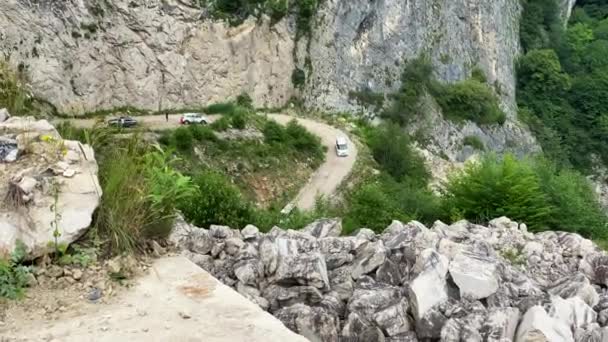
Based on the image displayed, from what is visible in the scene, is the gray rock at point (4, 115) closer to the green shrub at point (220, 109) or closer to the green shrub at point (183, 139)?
the green shrub at point (183, 139)

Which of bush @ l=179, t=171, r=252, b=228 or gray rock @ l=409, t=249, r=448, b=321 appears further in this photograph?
bush @ l=179, t=171, r=252, b=228

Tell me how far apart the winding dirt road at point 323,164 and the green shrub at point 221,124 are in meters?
1.40

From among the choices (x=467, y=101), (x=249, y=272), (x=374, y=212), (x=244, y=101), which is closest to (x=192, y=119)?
(x=244, y=101)

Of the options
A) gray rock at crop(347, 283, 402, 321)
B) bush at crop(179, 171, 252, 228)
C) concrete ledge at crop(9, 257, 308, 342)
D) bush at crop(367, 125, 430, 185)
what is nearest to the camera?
concrete ledge at crop(9, 257, 308, 342)

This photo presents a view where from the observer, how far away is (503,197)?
17.3 metres

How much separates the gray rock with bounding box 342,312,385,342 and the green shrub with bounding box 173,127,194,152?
22707 mm

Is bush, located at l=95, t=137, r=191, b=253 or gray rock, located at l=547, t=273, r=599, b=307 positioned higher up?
bush, located at l=95, t=137, r=191, b=253

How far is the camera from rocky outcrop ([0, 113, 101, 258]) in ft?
19.4

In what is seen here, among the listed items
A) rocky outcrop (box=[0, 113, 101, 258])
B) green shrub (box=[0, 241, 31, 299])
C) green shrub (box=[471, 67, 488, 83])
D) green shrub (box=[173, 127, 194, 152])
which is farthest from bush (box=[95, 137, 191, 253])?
green shrub (box=[471, 67, 488, 83])

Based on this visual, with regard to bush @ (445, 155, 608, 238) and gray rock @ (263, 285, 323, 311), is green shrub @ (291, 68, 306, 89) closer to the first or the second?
bush @ (445, 155, 608, 238)

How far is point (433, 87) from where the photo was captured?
4394 cm

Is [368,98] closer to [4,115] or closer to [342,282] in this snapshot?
[342,282]

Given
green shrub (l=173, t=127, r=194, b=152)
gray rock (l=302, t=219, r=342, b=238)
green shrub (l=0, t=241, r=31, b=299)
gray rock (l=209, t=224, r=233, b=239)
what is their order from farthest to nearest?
green shrub (l=173, t=127, r=194, b=152)
gray rock (l=302, t=219, r=342, b=238)
gray rock (l=209, t=224, r=233, b=239)
green shrub (l=0, t=241, r=31, b=299)

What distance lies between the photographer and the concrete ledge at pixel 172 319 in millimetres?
5180
